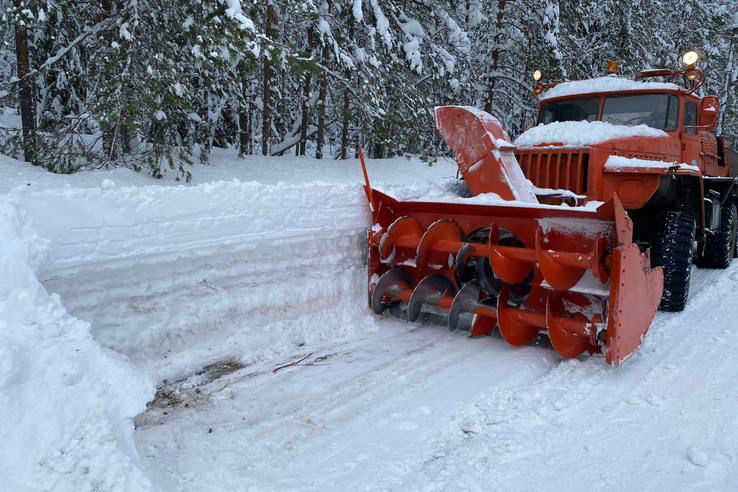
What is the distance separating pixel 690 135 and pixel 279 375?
5824 millimetres

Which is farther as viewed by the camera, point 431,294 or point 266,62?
point 266,62

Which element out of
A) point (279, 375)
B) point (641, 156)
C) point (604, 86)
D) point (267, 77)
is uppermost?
point (267, 77)

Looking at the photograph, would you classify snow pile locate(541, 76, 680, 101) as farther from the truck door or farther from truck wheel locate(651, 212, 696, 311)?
truck wheel locate(651, 212, 696, 311)

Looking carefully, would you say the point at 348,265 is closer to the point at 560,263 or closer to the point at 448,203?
the point at 448,203

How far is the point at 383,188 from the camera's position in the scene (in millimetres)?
5652

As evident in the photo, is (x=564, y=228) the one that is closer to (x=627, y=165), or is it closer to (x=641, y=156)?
(x=627, y=165)

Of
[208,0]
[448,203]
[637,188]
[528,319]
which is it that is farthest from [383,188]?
[208,0]

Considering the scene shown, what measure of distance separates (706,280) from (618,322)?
4221 millimetres

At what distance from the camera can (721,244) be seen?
24.7ft

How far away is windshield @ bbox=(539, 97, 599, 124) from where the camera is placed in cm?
653

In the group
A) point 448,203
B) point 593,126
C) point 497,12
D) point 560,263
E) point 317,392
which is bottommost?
point 317,392

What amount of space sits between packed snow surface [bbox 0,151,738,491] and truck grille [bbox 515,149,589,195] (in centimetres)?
158

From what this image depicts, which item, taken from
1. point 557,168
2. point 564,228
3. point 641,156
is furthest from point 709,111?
point 564,228

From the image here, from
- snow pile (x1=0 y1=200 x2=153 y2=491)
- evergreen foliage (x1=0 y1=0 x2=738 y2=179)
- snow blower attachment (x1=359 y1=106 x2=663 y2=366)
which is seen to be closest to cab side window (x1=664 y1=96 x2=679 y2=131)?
snow blower attachment (x1=359 y1=106 x2=663 y2=366)
